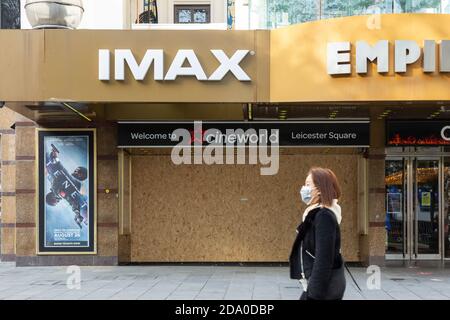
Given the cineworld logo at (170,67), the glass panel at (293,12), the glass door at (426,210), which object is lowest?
the glass door at (426,210)

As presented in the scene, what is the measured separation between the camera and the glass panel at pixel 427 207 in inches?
616

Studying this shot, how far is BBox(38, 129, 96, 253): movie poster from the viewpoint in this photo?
14.5 metres

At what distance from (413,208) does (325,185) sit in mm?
10641

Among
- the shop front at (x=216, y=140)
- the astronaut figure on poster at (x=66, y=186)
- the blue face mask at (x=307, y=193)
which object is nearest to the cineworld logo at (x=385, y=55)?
Answer: the shop front at (x=216, y=140)

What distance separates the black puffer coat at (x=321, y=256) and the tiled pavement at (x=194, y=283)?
5173 mm

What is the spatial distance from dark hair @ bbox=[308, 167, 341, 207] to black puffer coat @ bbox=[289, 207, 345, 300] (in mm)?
99

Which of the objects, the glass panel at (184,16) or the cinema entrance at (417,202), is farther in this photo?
the glass panel at (184,16)

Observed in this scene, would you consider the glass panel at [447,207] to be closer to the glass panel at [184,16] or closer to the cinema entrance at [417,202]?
the cinema entrance at [417,202]

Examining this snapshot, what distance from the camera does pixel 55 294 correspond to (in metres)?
10.9

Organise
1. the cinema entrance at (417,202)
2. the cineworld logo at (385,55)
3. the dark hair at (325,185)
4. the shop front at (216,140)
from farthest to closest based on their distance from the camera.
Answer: the cinema entrance at (417,202) → the shop front at (216,140) → the cineworld logo at (385,55) → the dark hair at (325,185)

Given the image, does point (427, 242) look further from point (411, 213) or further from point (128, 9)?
point (128, 9)

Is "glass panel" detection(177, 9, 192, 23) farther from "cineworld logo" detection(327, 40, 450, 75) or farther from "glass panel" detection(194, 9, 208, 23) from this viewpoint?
"cineworld logo" detection(327, 40, 450, 75)

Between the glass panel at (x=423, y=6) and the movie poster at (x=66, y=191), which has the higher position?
the glass panel at (x=423, y=6)

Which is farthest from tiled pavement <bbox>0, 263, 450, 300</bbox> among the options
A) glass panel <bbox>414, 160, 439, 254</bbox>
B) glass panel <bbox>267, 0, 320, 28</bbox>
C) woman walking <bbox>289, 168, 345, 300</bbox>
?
woman walking <bbox>289, 168, 345, 300</bbox>
